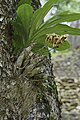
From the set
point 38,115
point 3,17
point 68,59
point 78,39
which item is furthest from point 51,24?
point 78,39

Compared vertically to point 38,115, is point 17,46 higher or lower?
higher

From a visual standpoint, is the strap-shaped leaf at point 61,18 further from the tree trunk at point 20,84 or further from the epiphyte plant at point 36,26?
the tree trunk at point 20,84

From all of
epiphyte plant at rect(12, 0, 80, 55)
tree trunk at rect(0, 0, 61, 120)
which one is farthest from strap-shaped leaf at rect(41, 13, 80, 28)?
tree trunk at rect(0, 0, 61, 120)

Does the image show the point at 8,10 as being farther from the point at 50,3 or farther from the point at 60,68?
the point at 60,68

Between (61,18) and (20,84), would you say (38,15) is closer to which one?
(61,18)

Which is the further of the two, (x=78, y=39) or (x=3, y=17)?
(x=78, y=39)

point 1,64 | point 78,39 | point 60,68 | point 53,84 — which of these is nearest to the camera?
point 1,64

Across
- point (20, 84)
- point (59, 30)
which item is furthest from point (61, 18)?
point (20, 84)
